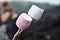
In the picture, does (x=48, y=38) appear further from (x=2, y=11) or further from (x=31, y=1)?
(x=31, y=1)

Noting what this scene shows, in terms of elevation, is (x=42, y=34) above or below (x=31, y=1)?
below

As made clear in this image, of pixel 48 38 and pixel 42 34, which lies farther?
pixel 42 34

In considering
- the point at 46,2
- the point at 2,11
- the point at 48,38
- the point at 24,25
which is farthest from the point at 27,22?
the point at 2,11

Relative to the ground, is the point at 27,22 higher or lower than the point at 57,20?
higher

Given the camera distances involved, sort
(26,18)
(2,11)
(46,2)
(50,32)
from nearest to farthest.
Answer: (26,18) < (46,2) < (50,32) < (2,11)

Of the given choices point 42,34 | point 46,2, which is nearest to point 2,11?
point 42,34

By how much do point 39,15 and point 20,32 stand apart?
0.05 m

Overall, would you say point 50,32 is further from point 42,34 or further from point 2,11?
point 2,11

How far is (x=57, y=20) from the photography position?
1467 mm

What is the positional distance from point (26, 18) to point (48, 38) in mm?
959

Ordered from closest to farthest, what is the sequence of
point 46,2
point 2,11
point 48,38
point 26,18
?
point 26,18
point 46,2
point 48,38
point 2,11

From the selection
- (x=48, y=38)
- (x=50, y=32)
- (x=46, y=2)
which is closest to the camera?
(x=46, y=2)

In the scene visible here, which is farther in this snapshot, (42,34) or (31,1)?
(42,34)

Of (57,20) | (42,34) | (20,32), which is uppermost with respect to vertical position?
(20,32)
